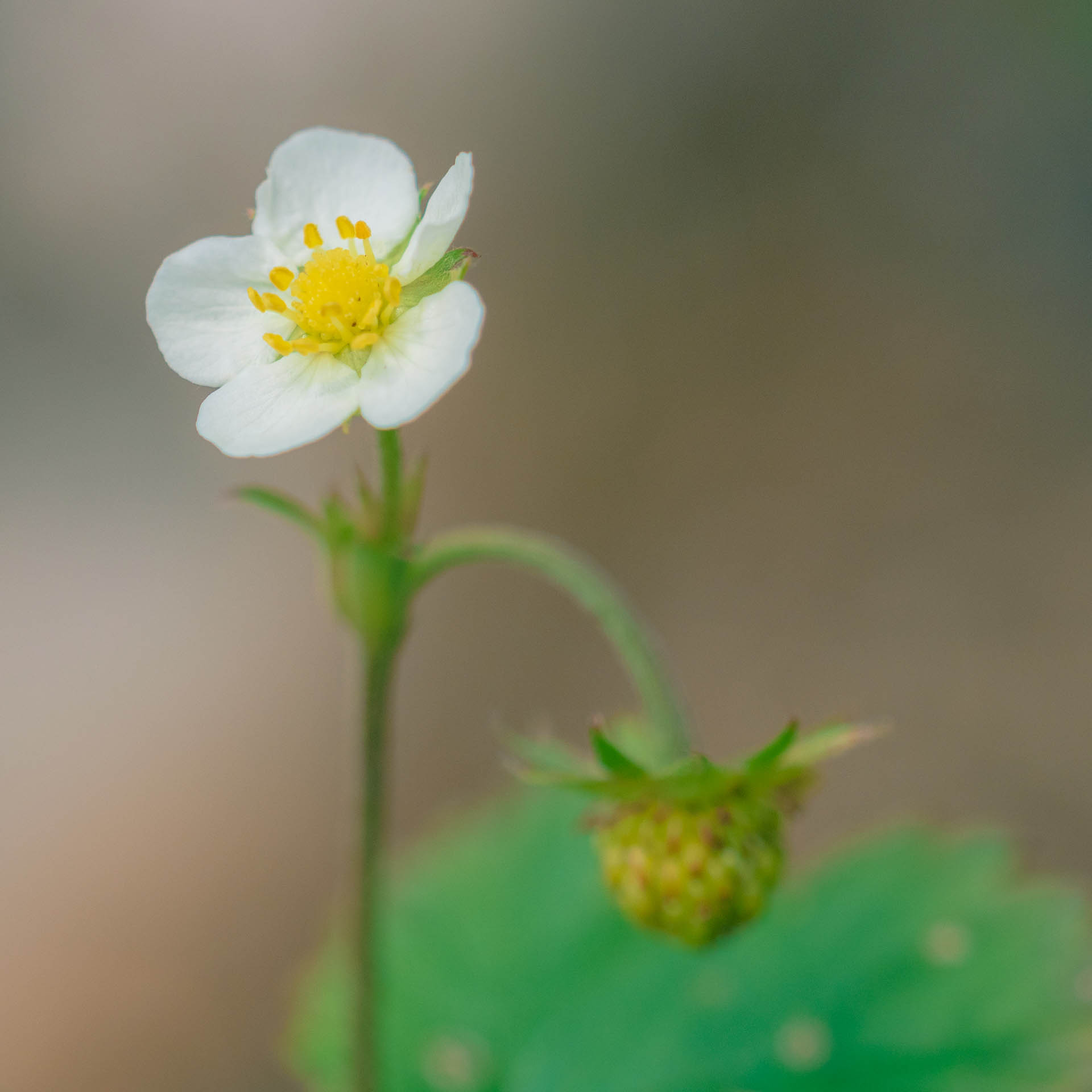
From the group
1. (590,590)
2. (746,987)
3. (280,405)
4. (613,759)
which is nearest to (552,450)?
(746,987)

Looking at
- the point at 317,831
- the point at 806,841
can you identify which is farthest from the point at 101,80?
the point at 806,841

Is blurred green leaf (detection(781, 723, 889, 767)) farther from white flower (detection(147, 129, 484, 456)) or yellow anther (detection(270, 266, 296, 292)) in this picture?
yellow anther (detection(270, 266, 296, 292))

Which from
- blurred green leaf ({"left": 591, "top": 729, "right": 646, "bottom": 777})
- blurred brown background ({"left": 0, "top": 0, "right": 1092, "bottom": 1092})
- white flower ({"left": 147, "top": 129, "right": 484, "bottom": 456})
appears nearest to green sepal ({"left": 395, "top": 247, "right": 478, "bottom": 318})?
white flower ({"left": 147, "top": 129, "right": 484, "bottom": 456})

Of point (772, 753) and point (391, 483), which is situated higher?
point (391, 483)

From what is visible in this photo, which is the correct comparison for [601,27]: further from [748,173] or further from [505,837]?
[505,837]

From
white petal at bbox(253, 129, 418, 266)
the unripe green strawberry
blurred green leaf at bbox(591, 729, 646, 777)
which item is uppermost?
white petal at bbox(253, 129, 418, 266)

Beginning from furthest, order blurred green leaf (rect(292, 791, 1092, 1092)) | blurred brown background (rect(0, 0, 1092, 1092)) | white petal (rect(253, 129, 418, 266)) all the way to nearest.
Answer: blurred brown background (rect(0, 0, 1092, 1092)), blurred green leaf (rect(292, 791, 1092, 1092)), white petal (rect(253, 129, 418, 266))

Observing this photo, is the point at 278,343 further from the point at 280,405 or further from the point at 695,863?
the point at 695,863
